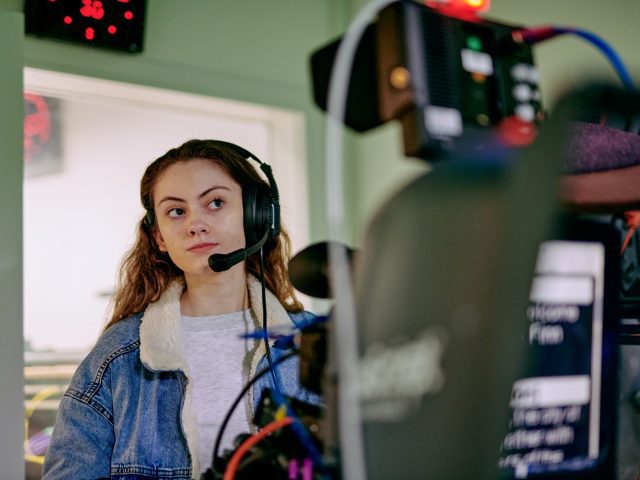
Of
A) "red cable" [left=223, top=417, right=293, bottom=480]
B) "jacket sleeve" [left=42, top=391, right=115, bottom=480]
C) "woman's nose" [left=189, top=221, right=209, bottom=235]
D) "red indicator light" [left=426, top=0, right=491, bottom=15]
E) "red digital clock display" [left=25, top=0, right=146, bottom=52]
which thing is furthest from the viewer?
"red digital clock display" [left=25, top=0, right=146, bottom=52]

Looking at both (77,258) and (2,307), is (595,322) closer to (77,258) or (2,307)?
(2,307)

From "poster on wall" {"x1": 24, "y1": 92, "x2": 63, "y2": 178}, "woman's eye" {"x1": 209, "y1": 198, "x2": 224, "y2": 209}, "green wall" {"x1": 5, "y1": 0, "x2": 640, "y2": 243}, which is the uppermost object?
"green wall" {"x1": 5, "y1": 0, "x2": 640, "y2": 243}

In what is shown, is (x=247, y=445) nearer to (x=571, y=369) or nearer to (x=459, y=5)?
(x=571, y=369)

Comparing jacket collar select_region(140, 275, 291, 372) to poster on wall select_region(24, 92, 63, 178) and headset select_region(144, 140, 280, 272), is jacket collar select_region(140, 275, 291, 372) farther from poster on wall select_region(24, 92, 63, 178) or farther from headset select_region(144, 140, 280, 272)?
poster on wall select_region(24, 92, 63, 178)

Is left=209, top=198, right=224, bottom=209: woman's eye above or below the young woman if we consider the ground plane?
above

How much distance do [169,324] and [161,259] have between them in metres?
0.21

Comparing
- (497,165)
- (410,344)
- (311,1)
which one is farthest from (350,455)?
(311,1)

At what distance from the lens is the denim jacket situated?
1.15 m

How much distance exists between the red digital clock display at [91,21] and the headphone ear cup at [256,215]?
1.30 metres

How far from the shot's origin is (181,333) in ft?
4.15

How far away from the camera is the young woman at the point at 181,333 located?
1.18m

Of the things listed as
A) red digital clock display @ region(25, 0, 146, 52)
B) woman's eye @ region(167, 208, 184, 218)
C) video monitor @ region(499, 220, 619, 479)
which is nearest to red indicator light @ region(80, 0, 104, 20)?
red digital clock display @ region(25, 0, 146, 52)

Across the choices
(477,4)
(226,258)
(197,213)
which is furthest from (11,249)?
(477,4)

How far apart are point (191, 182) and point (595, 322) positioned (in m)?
0.89
